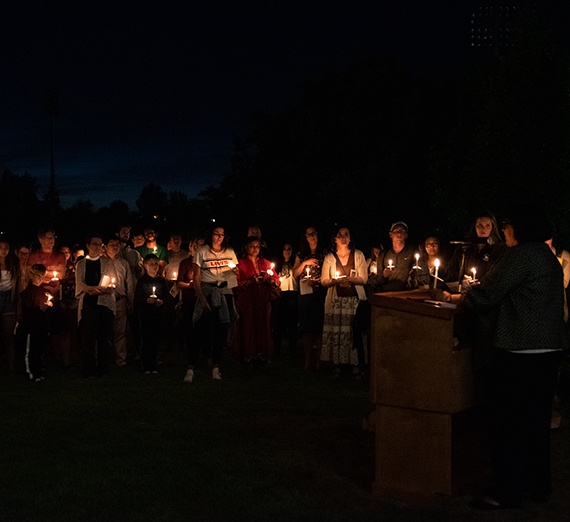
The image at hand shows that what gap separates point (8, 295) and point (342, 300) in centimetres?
486

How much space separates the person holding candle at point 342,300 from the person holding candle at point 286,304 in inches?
73.5

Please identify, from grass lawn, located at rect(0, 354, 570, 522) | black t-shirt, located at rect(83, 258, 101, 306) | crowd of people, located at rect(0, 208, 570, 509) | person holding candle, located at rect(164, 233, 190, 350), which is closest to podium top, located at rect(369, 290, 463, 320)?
grass lawn, located at rect(0, 354, 570, 522)

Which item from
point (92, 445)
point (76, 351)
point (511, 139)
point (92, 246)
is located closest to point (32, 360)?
point (92, 246)

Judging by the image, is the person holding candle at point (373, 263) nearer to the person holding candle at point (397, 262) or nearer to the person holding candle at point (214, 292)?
the person holding candle at point (397, 262)

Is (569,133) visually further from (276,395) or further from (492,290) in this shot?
(492,290)

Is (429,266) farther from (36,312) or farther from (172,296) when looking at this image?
(36,312)

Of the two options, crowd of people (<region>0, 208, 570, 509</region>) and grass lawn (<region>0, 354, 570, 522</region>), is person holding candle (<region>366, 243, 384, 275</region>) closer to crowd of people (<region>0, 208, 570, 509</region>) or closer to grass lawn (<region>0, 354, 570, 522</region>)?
crowd of people (<region>0, 208, 570, 509</region>)

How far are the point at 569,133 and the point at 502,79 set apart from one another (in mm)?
2414

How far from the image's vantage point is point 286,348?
1459 centimetres

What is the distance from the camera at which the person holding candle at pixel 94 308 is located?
35.9 feet

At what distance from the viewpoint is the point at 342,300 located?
11.1 metres

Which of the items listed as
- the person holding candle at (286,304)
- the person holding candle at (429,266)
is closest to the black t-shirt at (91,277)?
the person holding candle at (286,304)

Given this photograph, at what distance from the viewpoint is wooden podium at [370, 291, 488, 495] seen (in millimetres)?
5348

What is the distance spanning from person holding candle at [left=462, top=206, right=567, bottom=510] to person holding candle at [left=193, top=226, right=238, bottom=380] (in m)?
5.91
